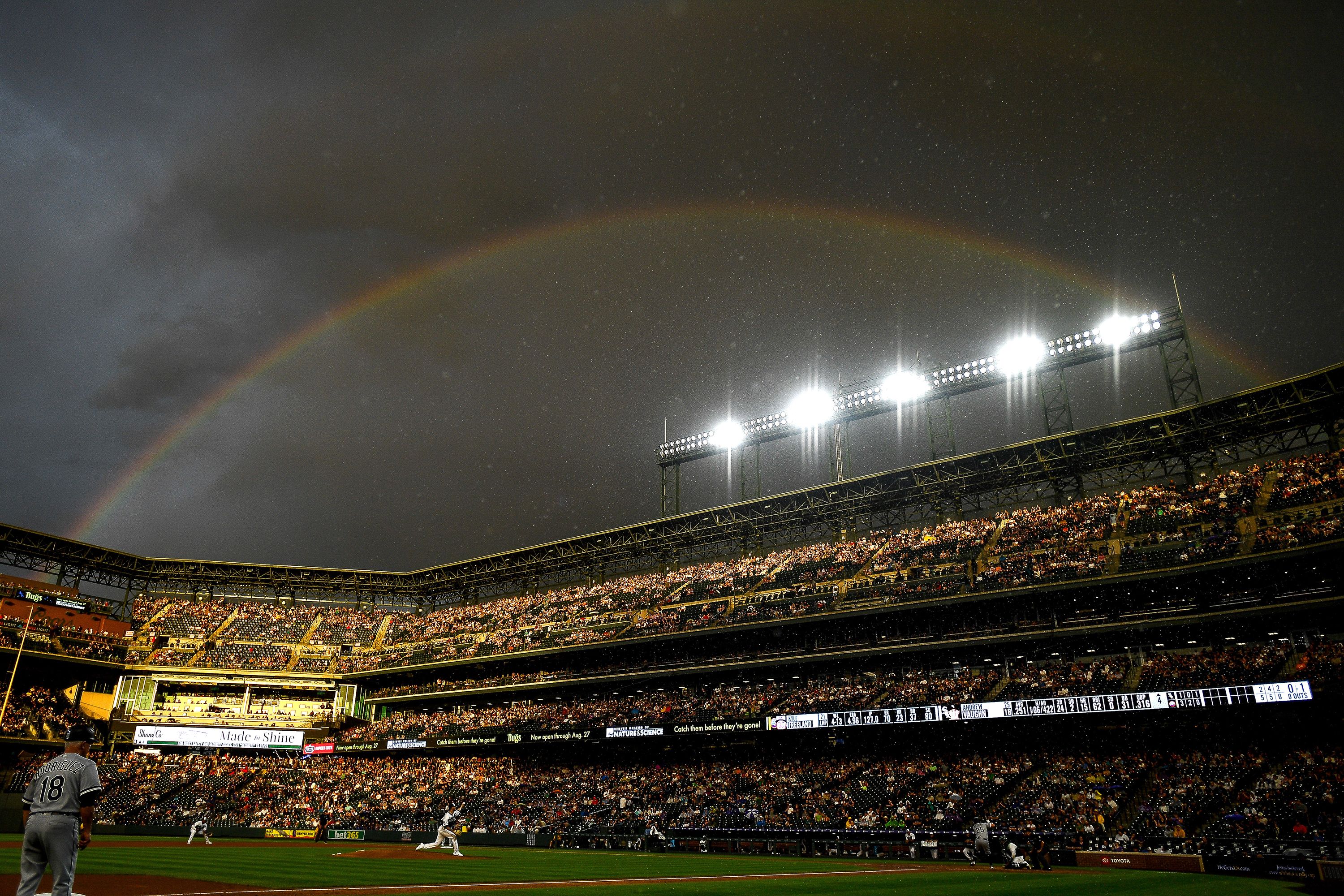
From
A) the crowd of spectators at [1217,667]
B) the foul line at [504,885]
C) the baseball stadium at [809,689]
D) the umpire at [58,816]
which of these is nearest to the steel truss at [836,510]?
the baseball stadium at [809,689]

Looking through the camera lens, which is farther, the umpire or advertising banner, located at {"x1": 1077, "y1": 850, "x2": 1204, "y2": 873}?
advertising banner, located at {"x1": 1077, "y1": 850, "x2": 1204, "y2": 873}

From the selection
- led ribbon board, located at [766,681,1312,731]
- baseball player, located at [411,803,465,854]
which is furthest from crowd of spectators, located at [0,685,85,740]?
led ribbon board, located at [766,681,1312,731]

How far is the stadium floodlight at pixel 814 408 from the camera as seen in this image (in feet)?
202

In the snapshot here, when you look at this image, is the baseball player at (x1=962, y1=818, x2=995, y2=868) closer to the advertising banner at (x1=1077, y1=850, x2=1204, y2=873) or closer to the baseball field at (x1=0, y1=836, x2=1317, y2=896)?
the baseball field at (x1=0, y1=836, x2=1317, y2=896)

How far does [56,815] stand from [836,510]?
56.6 m

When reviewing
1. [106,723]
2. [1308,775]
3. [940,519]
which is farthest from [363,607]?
[1308,775]

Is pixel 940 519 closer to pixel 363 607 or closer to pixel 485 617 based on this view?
pixel 485 617

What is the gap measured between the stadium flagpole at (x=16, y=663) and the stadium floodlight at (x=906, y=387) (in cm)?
6068

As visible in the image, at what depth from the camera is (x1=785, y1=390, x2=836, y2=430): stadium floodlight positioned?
61.7 meters

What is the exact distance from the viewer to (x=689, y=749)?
50.6 m

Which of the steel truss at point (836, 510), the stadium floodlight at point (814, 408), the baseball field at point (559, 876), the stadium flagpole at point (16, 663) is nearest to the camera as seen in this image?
the baseball field at point (559, 876)

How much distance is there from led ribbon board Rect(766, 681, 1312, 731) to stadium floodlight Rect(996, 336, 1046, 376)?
24948 millimetres

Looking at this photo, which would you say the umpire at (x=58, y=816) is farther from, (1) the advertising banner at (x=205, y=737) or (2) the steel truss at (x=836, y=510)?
(1) the advertising banner at (x=205, y=737)

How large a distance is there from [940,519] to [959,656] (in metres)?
14.6
